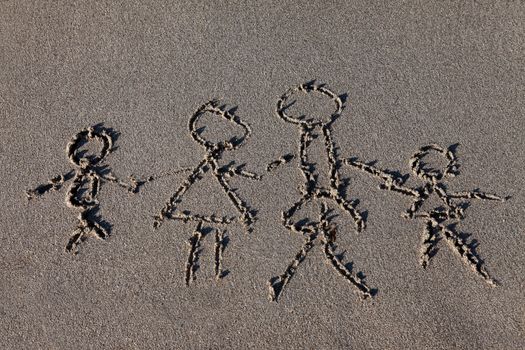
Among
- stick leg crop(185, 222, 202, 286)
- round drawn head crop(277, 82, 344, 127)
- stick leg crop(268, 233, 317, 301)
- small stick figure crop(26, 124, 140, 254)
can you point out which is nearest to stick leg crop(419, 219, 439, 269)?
stick leg crop(268, 233, 317, 301)

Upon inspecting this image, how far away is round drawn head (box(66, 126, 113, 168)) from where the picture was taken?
272cm

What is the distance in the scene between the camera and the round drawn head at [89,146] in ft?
8.94

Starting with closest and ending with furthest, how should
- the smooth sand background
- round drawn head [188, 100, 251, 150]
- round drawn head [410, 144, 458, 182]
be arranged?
the smooth sand background < round drawn head [410, 144, 458, 182] < round drawn head [188, 100, 251, 150]

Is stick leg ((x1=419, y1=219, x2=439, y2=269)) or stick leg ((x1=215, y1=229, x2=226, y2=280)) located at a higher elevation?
stick leg ((x1=419, y1=219, x2=439, y2=269))

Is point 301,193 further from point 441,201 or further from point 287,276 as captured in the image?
point 441,201

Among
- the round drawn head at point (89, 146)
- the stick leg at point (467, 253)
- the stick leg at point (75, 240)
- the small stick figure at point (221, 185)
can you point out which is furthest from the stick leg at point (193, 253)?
the stick leg at point (467, 253)

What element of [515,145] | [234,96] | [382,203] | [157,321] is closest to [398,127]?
[382,203]

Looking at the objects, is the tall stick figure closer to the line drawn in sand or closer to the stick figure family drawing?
the stick figure family drawing

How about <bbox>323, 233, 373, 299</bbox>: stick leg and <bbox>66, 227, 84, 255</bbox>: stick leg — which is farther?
<bbox>66, 227, 84, 255</bbox>: stick leg

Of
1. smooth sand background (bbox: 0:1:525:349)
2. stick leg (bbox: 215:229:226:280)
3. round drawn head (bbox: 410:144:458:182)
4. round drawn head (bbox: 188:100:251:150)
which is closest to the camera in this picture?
smooth sand background (bbox: 0:1:525:349)

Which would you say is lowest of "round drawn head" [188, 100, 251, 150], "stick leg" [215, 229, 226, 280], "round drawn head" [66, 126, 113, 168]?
"stick leg" [215, 229, 226, 280]

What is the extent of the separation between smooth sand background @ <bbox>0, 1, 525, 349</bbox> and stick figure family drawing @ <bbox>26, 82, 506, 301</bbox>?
0.05 meters

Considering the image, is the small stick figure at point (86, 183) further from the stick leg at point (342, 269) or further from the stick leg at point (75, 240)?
the stick leg at point (342, 269)

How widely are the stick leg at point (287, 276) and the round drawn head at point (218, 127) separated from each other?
682 millimetres
